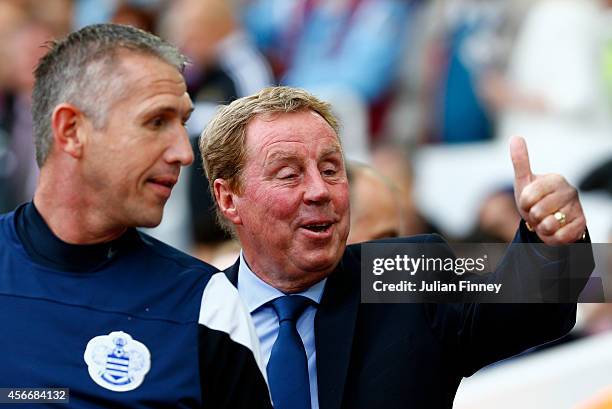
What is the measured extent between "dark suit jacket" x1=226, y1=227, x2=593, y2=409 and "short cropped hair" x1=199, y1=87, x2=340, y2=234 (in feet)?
1.42

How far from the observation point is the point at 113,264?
9.46ft

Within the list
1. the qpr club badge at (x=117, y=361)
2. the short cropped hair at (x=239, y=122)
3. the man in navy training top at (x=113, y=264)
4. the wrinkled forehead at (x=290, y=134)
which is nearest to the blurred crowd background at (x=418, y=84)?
the short cropped hair at (x=239, y=122)

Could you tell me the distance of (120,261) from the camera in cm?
289

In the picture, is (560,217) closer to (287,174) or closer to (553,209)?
(553,209)

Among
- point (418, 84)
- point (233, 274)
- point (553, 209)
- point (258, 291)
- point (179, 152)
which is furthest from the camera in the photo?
point (418, 84)

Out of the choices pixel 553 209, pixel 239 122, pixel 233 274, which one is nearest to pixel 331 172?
pixel 239 122

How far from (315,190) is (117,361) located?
2.08ft

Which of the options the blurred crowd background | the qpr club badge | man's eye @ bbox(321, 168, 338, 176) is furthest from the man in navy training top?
the blurred crowd background

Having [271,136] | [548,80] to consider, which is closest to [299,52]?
[548,80]

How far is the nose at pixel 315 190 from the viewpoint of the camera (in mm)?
2967

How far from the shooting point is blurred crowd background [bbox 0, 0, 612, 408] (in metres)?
7.00

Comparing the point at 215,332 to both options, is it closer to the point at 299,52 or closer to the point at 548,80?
the point at 548,80

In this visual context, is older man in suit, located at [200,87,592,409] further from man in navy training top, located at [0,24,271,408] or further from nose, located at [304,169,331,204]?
man in navy training top, located at [0,24,271,408]

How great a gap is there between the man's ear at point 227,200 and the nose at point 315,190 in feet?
0.76
